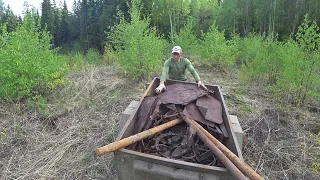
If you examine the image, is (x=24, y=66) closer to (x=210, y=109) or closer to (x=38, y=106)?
(x=38, y=106)

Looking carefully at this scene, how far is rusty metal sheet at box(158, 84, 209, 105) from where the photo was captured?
142 inches

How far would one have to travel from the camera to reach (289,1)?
18.2 metres

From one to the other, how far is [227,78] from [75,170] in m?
6.83

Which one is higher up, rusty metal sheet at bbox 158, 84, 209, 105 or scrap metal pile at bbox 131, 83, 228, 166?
rusty metal sheet at bbox 158, 84, 209, 105

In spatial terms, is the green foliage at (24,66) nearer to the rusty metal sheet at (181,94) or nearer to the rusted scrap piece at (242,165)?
the rusty metal sheet at (181,94)

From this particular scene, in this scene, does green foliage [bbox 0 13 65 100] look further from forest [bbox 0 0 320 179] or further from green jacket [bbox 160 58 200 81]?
green jacket [bbox 160 58 200 81]

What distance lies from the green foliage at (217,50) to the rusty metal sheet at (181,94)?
5.87 metres

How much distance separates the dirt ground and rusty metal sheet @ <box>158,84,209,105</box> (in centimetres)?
143

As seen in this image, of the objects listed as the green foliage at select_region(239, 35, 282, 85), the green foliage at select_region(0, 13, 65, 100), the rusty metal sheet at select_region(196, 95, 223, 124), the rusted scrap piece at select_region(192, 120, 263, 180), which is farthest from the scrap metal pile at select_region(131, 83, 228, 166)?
the green foliage at select_region(239, 35, 282, 85)

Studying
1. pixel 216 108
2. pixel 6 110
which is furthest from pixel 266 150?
pixel 6 110

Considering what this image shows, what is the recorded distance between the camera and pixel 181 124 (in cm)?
338

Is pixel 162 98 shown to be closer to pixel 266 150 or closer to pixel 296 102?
pixel 266 150

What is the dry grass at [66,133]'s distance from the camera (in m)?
3.79

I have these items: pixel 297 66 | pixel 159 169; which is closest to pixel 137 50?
pixel 297 66
